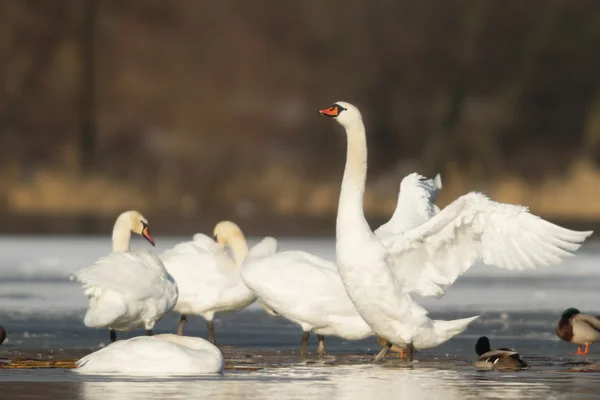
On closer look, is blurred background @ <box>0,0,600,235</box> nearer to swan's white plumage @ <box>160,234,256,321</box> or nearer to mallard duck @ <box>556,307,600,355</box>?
swan's white plumage @ <box>160,234,256,321</box>

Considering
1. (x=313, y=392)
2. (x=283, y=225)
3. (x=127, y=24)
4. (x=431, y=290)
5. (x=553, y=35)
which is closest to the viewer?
(x=313, y=392)

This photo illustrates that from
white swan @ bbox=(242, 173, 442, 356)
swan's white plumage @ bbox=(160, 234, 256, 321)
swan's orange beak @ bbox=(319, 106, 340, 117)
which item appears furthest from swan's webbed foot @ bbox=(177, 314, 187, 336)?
swan's orange beak @ bbox=(319, 106, 340, 117)

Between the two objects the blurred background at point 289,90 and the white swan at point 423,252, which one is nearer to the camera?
the white swan at point 423,252

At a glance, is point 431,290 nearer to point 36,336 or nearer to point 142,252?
point 142,252

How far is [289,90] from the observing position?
3531 centimetres

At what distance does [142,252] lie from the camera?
450 inches

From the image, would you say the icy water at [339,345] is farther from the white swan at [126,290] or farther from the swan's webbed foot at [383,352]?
the white swan at [126,290]

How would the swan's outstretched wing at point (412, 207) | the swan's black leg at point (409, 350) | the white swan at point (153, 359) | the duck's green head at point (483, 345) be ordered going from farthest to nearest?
the swan's outstretched wing at point (412, 207) < the swan's black leg at point (409, 350) < the duck's green head at point (483, 345) < the white swan at point (153, 359)

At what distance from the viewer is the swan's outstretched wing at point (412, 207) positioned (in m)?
11.9

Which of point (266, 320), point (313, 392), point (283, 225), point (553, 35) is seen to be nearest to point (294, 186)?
point (283, 225)

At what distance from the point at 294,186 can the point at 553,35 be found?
27.2ft

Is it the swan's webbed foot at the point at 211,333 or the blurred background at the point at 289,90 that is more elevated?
the blurred background at the point at 289,90

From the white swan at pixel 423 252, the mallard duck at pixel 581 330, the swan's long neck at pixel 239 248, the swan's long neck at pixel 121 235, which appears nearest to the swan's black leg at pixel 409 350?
the white swan at pixel 423 252

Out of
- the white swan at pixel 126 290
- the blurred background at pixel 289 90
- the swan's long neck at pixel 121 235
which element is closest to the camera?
the white swan at pixel 126 290
